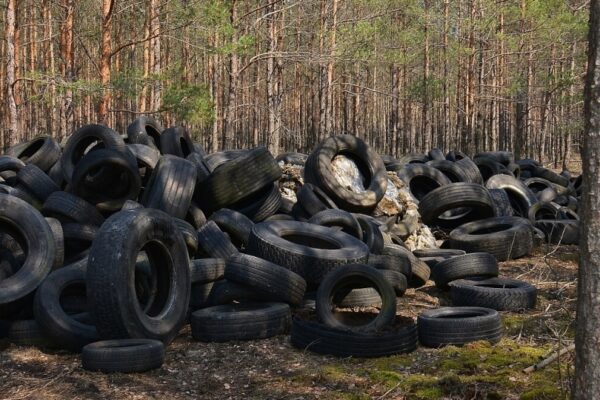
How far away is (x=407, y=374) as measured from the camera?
6.24m

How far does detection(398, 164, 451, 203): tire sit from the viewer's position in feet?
48.4

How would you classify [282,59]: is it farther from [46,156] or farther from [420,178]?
[46,156]

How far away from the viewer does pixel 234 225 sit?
9.85m

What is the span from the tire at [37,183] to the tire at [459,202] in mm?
6903

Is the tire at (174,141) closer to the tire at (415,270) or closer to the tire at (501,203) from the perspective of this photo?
the tire at (415,270)

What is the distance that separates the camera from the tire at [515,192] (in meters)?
15.3

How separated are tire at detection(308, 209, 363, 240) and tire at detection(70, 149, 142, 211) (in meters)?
2.81

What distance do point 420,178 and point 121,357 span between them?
10.3m

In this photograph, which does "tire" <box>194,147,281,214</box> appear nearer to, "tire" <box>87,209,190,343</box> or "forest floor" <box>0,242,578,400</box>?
"tire" <box>87,209,190,343</box>

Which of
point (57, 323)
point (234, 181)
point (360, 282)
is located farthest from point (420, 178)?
point (57, 323)

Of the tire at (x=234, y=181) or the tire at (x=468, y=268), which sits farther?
the tire at (x=234, y=181)

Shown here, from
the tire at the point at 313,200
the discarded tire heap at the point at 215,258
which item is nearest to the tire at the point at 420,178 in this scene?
the discarded tire heap at the point at 215,258

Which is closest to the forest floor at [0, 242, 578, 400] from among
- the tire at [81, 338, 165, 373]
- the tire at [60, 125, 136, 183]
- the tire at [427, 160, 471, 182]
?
the tire at [81, 338, 165, 373]

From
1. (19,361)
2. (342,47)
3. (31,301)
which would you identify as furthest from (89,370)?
(342,47)
